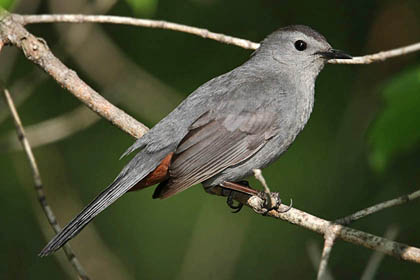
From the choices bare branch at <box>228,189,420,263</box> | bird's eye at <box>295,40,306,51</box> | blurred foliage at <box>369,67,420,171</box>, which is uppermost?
bird's eye at <box>295,40,306,51</box>

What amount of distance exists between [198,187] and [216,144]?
1740mm

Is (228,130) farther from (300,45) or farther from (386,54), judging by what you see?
(386,54)

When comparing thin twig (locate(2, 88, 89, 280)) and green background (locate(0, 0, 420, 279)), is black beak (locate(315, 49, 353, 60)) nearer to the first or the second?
green background (locate(0, 0, 420, 279))

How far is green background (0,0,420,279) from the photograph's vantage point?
18.2 feet

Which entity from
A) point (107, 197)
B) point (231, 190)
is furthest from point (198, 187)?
point (107, 197)

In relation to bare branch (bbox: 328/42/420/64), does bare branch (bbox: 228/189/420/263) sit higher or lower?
lower

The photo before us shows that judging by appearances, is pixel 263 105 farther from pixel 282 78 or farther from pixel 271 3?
pixel 271 3

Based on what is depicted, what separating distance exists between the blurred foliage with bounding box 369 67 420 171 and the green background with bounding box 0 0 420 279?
2279 millimetres

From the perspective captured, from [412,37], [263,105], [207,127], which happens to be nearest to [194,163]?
[207,127]

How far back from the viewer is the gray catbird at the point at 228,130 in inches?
161

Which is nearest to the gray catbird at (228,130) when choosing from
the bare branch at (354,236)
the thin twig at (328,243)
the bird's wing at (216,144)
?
the bird's wing at (216,144)

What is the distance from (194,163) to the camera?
162 inches

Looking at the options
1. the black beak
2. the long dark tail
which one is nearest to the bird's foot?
the long dark tail

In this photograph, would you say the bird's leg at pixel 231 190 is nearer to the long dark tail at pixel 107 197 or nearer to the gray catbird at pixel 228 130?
the gray catbird at pixel 228 130
